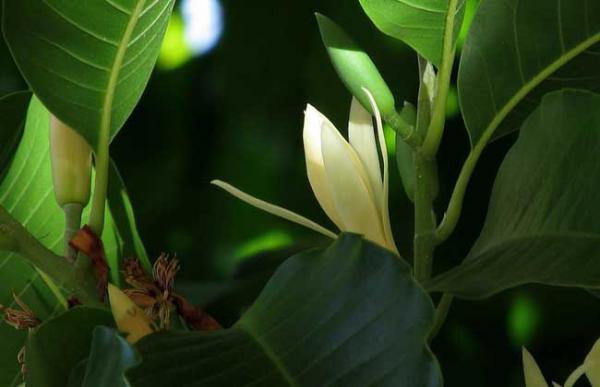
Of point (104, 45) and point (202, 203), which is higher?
point (104, 45)

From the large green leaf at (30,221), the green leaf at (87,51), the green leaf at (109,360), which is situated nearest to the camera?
the green leaf at (109,360)

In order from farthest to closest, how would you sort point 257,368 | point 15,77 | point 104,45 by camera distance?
point 15,77
point 104,45
point 257,368

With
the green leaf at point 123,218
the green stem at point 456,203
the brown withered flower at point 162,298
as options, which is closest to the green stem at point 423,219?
the green stem at point 456,203

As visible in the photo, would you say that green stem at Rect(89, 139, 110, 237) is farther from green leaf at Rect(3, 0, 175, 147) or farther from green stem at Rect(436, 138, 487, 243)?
green stem at Rect(436, 138, 487, 243)

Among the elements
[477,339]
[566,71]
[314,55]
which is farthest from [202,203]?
[566,71]

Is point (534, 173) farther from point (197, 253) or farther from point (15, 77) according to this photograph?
point (15, 77)

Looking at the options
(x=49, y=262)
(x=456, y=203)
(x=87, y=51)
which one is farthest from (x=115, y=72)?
(x=456, y=203)

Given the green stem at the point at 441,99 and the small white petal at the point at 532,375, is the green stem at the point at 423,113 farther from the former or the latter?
the small white petal at the point at 532,375
